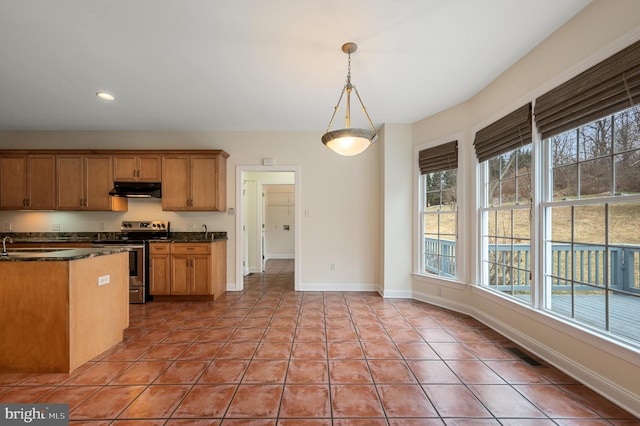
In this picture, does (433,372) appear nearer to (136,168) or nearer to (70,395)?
(70,395)

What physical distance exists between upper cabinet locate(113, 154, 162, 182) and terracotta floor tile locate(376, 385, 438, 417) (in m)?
4.19

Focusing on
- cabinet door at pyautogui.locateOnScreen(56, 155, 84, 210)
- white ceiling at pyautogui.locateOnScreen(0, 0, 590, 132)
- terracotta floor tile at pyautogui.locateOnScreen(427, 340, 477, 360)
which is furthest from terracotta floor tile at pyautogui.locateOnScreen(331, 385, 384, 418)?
cabinet door at pyautogui.locateOnScreen(56, 155, 84, 210)

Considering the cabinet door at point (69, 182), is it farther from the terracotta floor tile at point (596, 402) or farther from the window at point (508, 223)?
the terracotta floor tile at point (596, 402)

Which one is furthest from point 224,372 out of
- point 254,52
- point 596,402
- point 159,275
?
point 254,52

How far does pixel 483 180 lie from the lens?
322 cm

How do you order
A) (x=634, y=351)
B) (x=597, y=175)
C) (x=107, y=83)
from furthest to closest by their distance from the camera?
(x=107, y=83) → (x=597, y=175) → (x=634, y=351)

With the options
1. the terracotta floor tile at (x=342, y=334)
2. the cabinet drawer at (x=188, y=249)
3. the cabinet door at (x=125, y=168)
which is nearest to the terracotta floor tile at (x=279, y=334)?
the terracotta floor tile at (x=342, y=334)

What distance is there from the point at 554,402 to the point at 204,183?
176 inches

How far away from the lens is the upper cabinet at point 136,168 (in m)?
4.18

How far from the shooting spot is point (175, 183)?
419cm

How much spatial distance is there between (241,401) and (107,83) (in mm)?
3419

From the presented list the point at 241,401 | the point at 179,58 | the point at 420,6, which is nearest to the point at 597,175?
the point at 420,6

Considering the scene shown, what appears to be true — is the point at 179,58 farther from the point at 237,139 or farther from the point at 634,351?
the point at 634,351

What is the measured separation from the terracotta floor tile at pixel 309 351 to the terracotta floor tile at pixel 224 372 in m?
0.44
